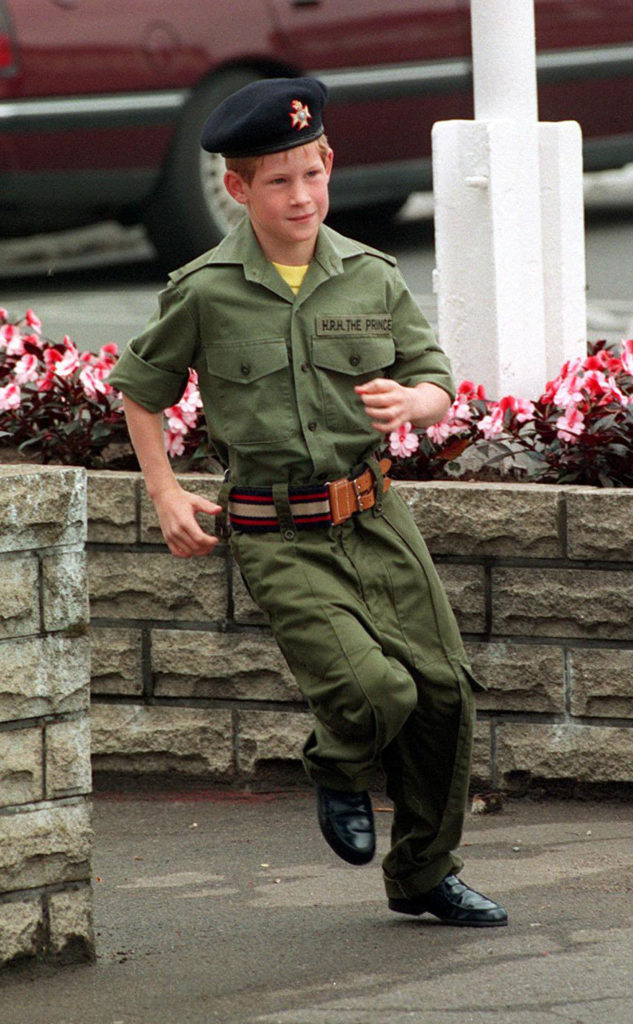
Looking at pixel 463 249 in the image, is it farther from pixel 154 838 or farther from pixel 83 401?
pixel 154 838

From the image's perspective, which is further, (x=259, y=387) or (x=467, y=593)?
(x=467, y=593)

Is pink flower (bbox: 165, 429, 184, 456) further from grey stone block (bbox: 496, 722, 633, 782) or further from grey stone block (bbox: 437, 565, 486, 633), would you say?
grey stone block (bbox: 496, 722, 633, 782)

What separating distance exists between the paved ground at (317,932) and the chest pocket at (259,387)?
99 centimetres

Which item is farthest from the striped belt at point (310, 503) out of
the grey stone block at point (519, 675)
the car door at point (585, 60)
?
the car door at point (585, 60)

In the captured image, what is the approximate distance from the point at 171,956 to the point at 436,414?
3.76 feet

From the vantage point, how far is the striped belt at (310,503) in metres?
3.69

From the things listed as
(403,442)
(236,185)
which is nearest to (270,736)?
(403,442)

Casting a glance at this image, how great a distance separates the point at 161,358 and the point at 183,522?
A: 1.07 ft

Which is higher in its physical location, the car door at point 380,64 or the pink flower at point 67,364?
the car door at point 380,64

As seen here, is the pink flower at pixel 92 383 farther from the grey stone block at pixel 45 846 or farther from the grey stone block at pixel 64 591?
the grey stone block at pixel 45 846

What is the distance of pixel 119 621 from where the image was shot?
16.2ft

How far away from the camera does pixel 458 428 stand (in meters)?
4.92

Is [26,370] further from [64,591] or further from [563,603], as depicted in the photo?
[64,591]

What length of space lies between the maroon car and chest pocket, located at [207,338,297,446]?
20.6 ft
